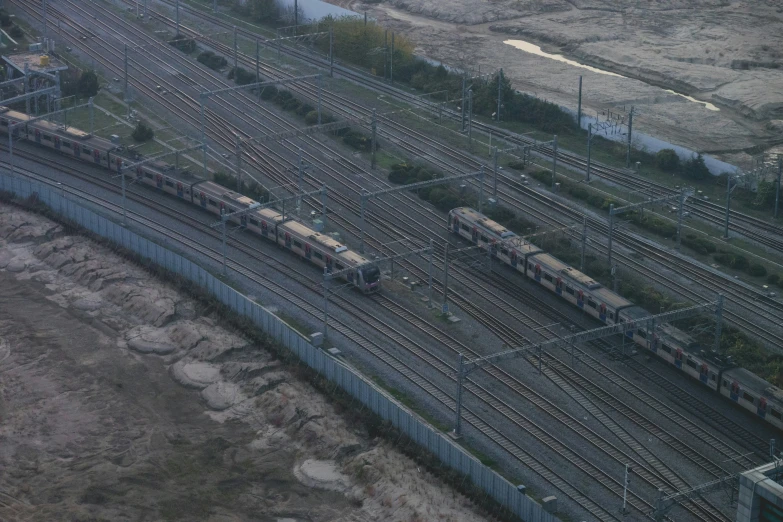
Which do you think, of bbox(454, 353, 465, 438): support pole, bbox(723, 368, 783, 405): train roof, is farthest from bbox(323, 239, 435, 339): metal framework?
bbox(723, 368, 783, 405): train roof

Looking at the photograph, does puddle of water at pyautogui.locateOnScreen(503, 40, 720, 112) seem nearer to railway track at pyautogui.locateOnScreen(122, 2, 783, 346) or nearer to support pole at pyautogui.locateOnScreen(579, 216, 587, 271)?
railway track at pyautogui.locateOnScreen(122, 2, 783, 346)

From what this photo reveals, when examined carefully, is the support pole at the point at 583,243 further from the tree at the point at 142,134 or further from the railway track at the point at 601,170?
the tree at the point at 142,134

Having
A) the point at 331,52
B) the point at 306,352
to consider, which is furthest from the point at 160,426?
the point at 331,52

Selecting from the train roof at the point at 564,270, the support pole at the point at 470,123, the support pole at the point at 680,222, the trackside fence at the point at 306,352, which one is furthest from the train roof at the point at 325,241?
A: the support pole at the point at 470,123

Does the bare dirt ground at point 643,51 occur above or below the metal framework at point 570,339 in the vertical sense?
above

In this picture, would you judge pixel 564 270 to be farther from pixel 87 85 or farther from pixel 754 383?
pixel 87 85

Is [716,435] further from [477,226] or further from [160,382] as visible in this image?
[160,382]

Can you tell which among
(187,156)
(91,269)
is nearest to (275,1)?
(187,156)

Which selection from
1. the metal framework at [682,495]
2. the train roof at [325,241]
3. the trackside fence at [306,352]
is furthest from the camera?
the train roof at [325,241]
